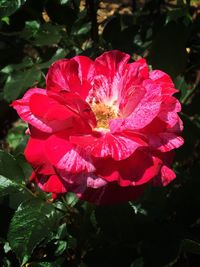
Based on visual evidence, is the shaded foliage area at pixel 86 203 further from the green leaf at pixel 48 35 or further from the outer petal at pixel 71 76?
the outer petal at pixel 71 76

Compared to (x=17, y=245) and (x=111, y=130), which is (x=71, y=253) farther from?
(x=111, y=130)

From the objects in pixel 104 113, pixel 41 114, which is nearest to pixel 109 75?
pixel 104 113

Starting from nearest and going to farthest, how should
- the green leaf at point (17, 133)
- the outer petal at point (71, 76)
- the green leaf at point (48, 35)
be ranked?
1. the outer petal at point (71, 76)
2. the green leaf at point (48, 35)
3. the green leaf at point (17, 133)

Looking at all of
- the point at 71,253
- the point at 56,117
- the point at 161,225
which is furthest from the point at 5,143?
the point at 56,117

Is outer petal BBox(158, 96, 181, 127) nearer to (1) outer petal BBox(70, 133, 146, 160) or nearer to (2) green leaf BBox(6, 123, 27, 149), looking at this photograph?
(1) outer petal BBox(70, 133, 146, 160)

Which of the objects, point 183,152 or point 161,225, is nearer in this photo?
point 161,225

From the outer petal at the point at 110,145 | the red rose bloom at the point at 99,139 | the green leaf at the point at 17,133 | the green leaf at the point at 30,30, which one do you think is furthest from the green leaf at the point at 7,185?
the green leaf at the point at 17,133
